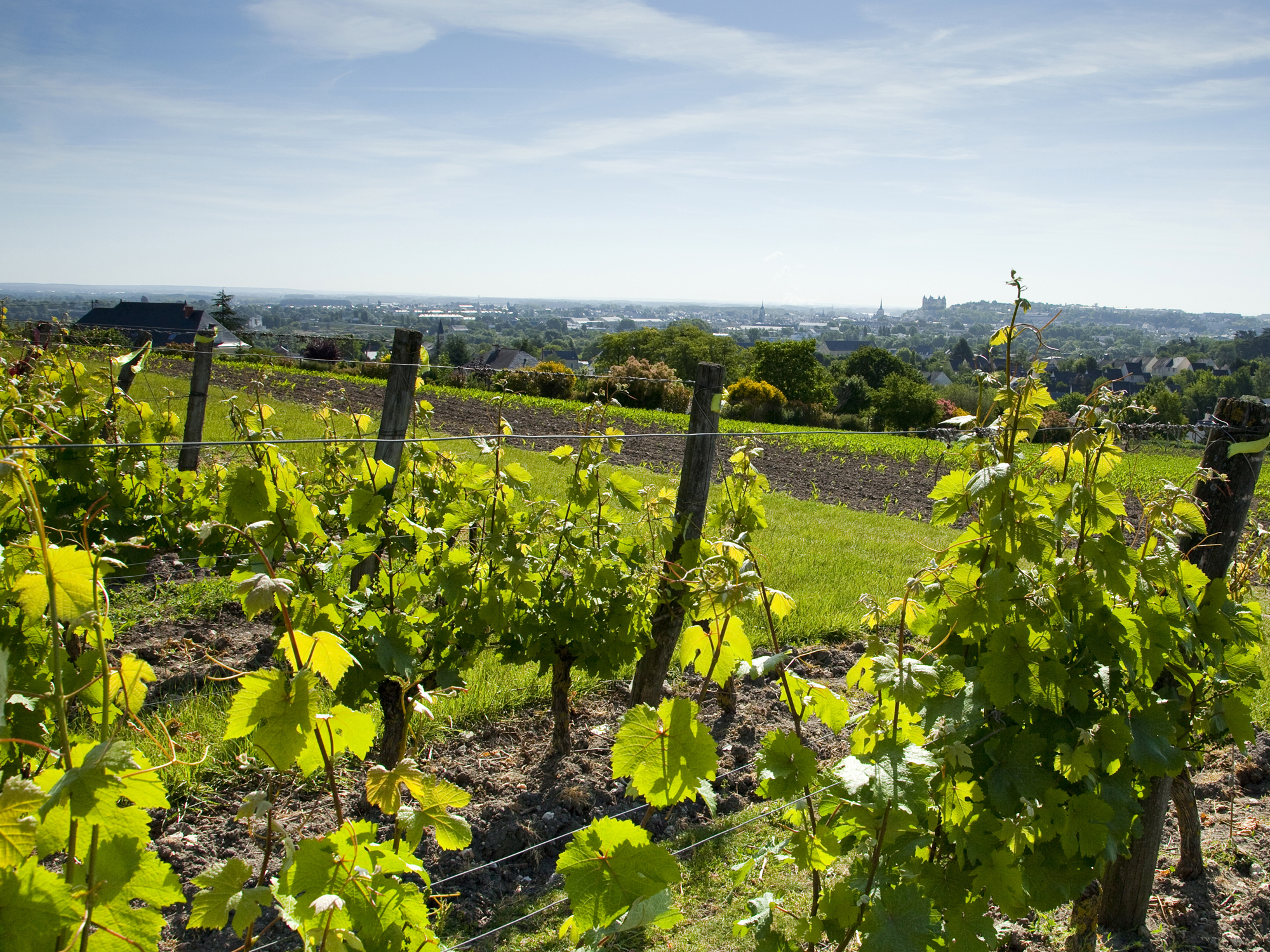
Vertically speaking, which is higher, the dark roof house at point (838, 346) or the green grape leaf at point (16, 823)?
the dark roof house at point (838, 346)

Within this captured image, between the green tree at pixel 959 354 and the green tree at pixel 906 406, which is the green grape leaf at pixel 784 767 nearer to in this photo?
the green tree at pixel 906 406

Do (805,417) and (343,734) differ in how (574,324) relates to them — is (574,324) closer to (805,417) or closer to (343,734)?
(805,417)

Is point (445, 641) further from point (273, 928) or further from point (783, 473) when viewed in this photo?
point (783, 473)

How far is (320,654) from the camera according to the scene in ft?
4.75

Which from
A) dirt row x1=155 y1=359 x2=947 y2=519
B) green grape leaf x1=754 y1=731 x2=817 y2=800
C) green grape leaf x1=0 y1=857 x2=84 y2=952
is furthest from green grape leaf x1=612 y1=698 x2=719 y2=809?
dirt row x1=155 y1=359 x2=947 y2=519

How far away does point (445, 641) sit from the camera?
3.48 metres

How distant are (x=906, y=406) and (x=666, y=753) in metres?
50.4

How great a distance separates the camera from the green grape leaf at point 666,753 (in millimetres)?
1571

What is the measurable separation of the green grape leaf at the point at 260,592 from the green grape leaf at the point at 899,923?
1.39 m

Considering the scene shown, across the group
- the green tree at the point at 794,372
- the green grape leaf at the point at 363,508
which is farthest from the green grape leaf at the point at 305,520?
the green tree at the point at 794,372

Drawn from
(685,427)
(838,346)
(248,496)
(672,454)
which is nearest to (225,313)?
(685,427)

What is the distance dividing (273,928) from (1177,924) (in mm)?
3597

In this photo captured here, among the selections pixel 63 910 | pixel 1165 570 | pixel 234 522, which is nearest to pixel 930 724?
pixel 1165 570

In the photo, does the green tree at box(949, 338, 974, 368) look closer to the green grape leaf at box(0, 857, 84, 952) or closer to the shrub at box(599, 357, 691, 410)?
the shrub at box(599, 357, 691, 410)
